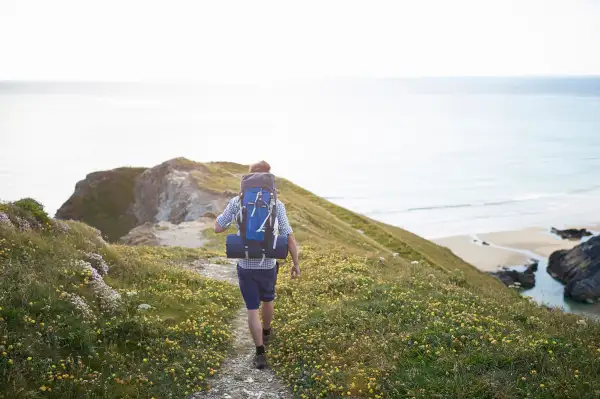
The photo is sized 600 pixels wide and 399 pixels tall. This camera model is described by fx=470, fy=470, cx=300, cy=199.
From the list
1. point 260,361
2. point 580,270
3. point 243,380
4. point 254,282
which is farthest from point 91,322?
point 580,270

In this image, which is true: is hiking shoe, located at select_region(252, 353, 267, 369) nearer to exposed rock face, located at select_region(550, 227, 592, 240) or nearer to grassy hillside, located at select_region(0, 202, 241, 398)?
grassy hillside, located at select_region(0, 202, 241, 398)

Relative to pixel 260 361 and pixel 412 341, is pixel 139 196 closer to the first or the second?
pixel 260 361

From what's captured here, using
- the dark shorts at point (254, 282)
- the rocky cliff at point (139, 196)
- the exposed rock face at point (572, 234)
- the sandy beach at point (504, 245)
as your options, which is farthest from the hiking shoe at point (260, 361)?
the exposed rock face at point (572, 234)

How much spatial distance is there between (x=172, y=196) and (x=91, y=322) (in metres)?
44.0

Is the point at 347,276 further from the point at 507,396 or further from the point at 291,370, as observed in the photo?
the point at 507,396

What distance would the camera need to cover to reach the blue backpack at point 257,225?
1020 centimetres

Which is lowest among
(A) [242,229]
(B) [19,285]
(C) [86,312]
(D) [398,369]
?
(D) [398,369]

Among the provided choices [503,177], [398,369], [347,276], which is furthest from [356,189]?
[398,369]

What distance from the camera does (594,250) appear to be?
64.0 meters

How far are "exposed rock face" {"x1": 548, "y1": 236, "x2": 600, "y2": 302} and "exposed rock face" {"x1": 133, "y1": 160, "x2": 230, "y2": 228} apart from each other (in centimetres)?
4570

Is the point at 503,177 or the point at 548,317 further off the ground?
the point at 548,317

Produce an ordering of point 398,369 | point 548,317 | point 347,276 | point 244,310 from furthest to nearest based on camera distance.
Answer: point 347,276 → point 244,310 → point 548,317 → point 398,369

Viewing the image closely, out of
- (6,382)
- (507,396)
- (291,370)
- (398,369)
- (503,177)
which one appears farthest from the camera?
(503,177)

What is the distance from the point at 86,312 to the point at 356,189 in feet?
440
